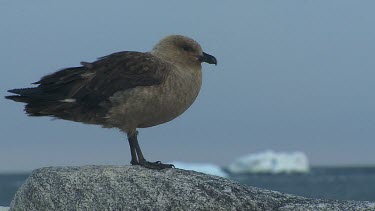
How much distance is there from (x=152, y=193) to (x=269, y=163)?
103 meters

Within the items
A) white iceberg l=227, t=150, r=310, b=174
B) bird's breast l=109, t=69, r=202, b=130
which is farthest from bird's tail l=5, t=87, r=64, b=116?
white iceberg l=227, t=150, r=310, b=174

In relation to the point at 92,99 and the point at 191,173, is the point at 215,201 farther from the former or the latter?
the point at 92,99

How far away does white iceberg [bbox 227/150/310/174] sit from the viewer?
108m

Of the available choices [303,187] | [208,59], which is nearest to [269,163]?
[303,187]

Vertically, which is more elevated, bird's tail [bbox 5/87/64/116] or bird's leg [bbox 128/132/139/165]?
bird's tail [bbox 5/87/64/116]

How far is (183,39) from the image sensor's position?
10.8 metres

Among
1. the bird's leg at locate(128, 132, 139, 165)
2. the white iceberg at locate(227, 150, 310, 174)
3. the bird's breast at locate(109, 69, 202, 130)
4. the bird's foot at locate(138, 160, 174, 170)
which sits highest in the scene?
the white iceberg at locate(227, 150, 310, 174)

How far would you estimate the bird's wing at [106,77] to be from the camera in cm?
1023

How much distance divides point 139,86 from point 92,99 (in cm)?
66

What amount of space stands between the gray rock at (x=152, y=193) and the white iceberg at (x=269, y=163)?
97.8m

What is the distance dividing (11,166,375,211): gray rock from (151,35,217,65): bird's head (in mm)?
1515

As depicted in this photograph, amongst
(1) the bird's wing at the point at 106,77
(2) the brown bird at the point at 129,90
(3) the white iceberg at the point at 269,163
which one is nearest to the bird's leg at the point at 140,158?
(2) the brown bird at the point at 129,90

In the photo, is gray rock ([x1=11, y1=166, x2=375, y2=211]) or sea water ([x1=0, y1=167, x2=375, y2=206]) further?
sea water ([x1=0, y1=167, x2=375, y2=206])

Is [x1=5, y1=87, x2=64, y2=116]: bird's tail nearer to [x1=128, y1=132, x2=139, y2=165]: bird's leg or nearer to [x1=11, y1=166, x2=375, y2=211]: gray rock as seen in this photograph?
[x1=11, y1=166, x2=375, y2=211]: gray rock
